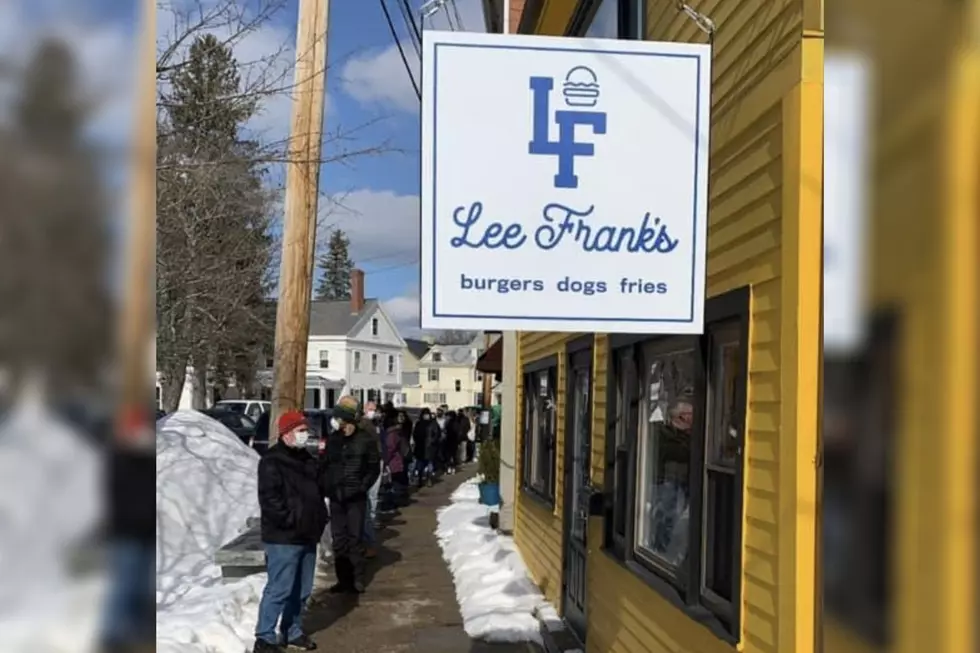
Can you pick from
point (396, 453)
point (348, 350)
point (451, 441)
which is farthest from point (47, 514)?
point (348, 350)

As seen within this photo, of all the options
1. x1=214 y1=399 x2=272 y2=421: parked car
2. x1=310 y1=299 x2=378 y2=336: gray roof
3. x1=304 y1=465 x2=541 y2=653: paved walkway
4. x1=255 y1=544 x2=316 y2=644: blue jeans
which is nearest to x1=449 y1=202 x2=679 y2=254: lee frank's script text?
x1=255 y1=544 x2=316 y2=644: blue jeans

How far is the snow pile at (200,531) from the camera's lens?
22.9ft

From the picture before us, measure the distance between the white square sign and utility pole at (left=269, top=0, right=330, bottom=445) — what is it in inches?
222

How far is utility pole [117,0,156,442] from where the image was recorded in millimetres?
1086

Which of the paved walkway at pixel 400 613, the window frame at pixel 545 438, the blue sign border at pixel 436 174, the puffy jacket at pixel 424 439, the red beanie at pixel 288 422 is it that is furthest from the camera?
the puffy jacket at pixel 424 439

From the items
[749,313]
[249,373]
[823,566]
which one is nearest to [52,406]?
[823,566]

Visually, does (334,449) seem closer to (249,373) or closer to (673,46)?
(673,46)

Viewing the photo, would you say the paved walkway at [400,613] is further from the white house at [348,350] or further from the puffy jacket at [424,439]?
the white house at [348,350]

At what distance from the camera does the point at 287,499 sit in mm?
6766

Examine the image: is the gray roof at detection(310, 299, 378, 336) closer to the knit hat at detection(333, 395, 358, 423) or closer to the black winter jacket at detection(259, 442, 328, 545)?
the knit hat at detection(333, 395, 358, 423)

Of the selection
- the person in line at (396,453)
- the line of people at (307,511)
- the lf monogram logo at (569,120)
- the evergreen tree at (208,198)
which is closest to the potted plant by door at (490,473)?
the person in line at (396,453)

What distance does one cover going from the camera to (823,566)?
1.52m

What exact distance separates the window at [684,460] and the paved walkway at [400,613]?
84.5 inches

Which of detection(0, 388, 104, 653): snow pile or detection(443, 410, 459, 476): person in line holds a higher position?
detection(0, 388, 104, 653): snow pile
